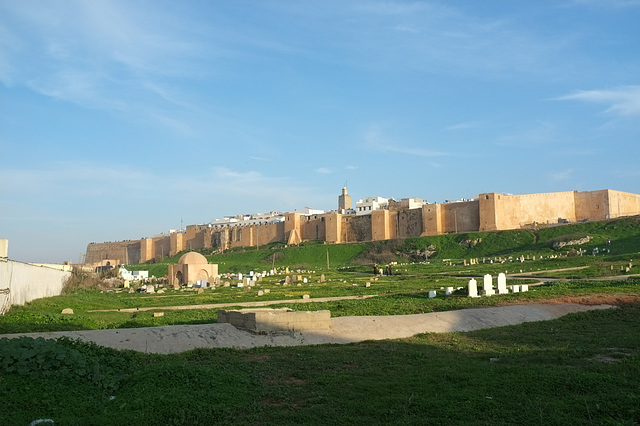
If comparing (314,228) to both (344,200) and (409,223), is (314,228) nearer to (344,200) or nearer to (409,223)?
(409,223)

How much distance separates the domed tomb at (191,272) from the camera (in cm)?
3634

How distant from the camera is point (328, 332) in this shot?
37.5 ft

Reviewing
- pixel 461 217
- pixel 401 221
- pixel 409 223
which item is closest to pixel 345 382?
pixel 461 217

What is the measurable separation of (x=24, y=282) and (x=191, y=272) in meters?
17.7

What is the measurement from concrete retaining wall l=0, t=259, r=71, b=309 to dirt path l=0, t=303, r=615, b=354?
7190 mm

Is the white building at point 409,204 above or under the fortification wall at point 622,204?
above

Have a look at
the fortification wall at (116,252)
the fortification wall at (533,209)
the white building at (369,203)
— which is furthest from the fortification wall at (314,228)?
the fortification wall at (116,252)

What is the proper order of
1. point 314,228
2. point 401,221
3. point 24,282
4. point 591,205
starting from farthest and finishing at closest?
point 314,228, point 401,221, point 591,205, point 24,282

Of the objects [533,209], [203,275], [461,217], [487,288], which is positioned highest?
[533,209]

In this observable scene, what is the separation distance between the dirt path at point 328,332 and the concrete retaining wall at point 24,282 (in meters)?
7.19

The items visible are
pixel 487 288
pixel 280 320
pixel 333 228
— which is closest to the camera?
pixel 280 320

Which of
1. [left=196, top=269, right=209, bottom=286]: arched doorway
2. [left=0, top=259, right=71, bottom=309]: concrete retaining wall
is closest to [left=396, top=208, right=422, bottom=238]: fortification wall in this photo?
[left=196, top=269, right=209, bottom=286]: arched doorway

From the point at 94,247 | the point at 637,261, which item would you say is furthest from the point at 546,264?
the point at 94,247

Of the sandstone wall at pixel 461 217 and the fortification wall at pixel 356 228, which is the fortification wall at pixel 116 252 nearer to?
the fortification wall at pixel 356 228
